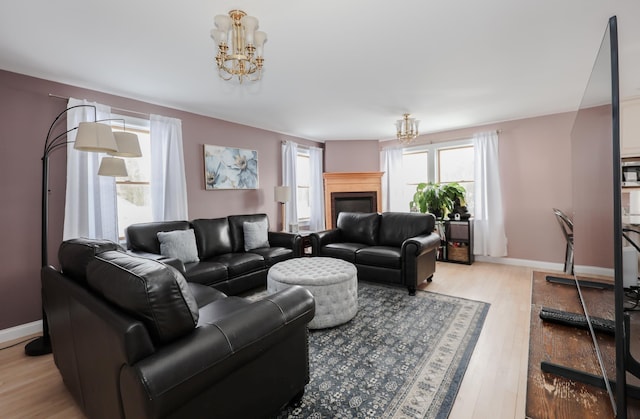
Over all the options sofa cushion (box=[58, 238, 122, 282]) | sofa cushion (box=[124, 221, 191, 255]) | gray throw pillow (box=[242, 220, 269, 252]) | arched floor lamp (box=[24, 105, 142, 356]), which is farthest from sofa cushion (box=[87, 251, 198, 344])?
gray throw pillow (box=[242, 220, 269, 252])

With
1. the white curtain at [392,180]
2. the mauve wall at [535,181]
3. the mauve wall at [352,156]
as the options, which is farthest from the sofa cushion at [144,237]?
the mauve wall at [535,181]

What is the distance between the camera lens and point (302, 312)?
151cm

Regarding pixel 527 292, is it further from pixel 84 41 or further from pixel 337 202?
pixel 84 41

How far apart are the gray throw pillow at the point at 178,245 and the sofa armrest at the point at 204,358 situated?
218cm

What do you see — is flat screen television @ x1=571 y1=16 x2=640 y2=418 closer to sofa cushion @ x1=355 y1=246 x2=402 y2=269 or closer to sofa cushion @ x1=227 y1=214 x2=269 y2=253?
sofa cushion @ x1=355 y1=246 x2=402 y2=269

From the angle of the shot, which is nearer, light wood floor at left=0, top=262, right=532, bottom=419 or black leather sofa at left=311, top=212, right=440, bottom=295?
light wood floor at left=0, top=262, right=532, bottom=419

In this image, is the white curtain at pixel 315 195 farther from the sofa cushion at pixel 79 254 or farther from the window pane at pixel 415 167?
the sofa cushion at pixel 79 254

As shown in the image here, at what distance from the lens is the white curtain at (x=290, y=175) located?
214 inches

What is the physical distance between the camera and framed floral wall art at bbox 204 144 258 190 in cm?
423

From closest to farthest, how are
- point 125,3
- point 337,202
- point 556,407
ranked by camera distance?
point 556,407, point 125,3, point 337,202

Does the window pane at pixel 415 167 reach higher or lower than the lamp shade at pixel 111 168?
higher

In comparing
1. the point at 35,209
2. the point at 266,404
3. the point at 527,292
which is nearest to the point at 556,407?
the point at 266,404

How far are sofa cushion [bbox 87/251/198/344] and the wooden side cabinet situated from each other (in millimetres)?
→ 4682

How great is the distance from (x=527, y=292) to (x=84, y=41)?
5.06 metres
